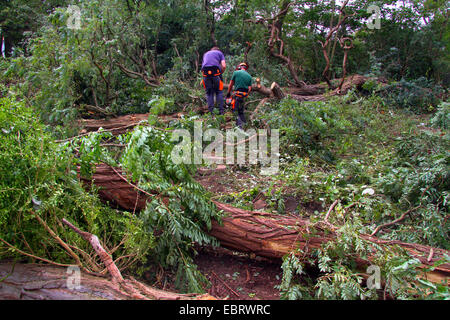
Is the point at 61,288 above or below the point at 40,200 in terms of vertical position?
below

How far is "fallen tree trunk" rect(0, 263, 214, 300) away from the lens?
76.0 inches

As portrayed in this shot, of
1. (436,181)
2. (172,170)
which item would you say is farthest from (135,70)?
(436,181)

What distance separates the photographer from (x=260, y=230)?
2.73 metres

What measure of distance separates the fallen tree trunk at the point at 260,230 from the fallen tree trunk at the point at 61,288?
2.46 ft

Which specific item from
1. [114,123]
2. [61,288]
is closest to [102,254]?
[61,288]

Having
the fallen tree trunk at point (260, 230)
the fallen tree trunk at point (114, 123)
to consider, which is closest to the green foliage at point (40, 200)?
the fallen tree trunk at point (260, 230)

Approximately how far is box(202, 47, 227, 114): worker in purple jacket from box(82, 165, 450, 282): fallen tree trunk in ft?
12.6

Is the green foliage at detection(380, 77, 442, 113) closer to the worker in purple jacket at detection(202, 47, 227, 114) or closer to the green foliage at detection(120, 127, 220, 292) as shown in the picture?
the worker in purple jacket at detection(202, 47, 227, 114)

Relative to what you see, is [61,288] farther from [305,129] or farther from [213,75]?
[213,75]

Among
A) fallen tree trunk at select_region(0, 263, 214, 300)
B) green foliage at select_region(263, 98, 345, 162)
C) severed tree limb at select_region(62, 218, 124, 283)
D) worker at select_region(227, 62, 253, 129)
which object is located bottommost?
fallen tree trunk at select_region(0, 263, 214, 300)

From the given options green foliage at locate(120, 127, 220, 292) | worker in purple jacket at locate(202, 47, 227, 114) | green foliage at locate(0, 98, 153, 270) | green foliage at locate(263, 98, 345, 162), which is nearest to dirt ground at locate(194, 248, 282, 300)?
green foliage at locate(120, 127, 220, 292)

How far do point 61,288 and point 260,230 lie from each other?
146 centimetres

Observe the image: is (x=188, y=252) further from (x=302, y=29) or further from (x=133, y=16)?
(x=302, y=29)

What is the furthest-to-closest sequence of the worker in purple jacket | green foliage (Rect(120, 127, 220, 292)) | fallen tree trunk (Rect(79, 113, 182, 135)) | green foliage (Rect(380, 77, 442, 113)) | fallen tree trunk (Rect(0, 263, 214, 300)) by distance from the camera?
1. green foliage (Rect(380, 77, 442, 113))
2. the worker in purple jacket
3. fallen tree trunk (Rect(79, 113, 182, 135))
4. green foliage (Rect(120, 127, 220, 292))
5. fallen tree trunk (Rect(0, 263, 214, 300))
